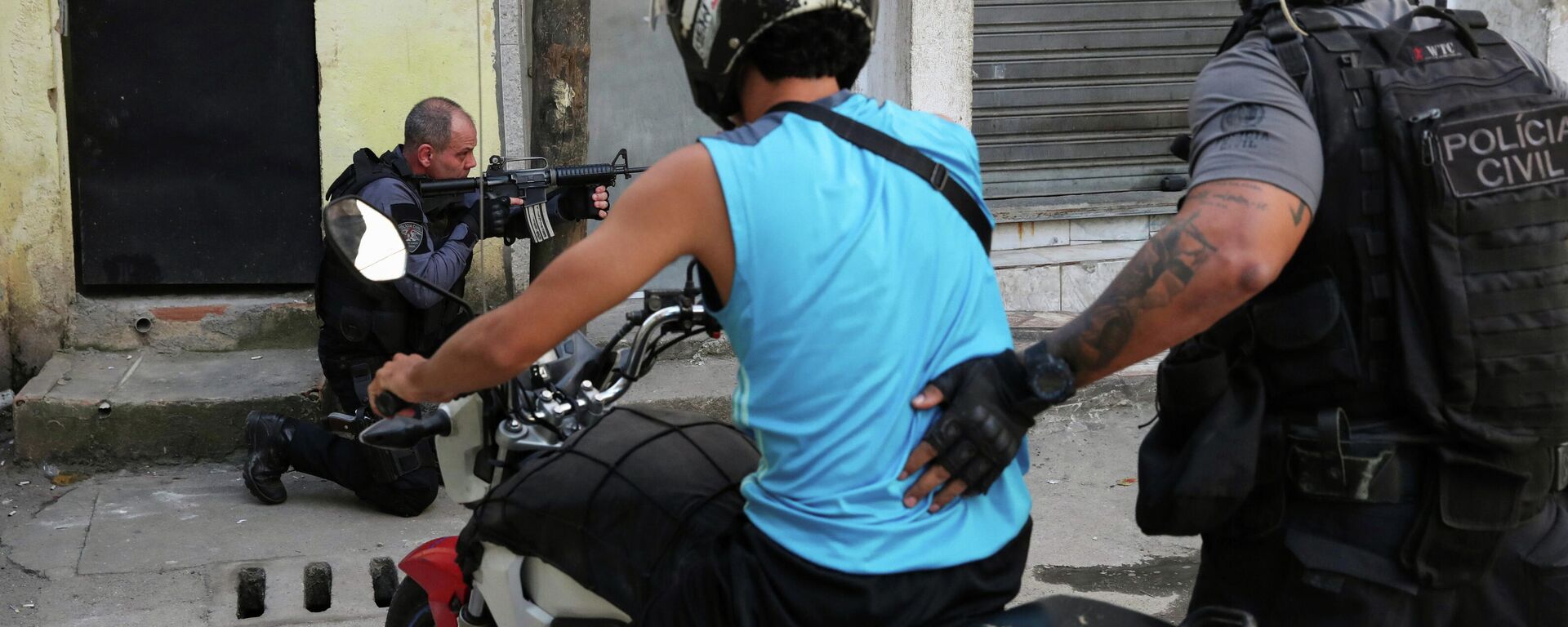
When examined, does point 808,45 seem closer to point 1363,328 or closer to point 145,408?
point 1363,328

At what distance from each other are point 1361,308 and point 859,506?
832mm

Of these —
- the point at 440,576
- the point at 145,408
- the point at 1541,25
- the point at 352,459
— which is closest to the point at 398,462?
the point at 352,459

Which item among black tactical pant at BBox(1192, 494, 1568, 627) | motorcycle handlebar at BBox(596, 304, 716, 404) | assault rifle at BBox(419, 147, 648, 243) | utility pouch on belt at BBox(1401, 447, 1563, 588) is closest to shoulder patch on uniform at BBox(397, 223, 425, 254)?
assault rifle at BBox(419, 147, 648, 243)

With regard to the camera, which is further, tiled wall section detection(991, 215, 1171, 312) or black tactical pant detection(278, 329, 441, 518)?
tiled wall section detection(991, 215, 1171, 312)

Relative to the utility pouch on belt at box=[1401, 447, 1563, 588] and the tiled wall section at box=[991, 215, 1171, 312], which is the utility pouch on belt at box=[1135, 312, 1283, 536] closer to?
the utility pouch on belt at box=[1401, 447, 1563, 588]


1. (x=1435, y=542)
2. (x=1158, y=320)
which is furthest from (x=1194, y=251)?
(x=1435, y=542)

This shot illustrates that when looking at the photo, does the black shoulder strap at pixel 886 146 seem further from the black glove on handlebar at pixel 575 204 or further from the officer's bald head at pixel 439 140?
the officer's bald head at pixel 439 140

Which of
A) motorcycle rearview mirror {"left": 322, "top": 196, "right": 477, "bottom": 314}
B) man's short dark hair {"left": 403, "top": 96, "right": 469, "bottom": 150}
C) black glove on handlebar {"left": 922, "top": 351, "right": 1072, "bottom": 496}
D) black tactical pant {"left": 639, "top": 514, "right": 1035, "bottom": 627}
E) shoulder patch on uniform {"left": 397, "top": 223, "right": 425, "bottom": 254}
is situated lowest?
black tactical pant {"left": 639, "top": 514, "right": 1035, "bottom": 627}

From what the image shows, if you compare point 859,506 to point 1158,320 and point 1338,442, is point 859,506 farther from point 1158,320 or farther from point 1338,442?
point 1338,442

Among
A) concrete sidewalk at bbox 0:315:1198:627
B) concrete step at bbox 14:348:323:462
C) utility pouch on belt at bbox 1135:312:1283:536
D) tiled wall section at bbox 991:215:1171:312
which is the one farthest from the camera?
tiled wall section at bbox 991:215:1171:312

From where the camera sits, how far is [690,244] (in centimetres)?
183

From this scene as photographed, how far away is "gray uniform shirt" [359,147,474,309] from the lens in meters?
5.30

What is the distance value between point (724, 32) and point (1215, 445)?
38.6 inches

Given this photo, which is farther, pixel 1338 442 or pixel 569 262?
pixel 1338 442
